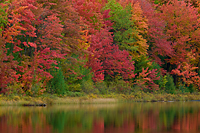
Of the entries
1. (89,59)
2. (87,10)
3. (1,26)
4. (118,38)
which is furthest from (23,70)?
(118,38)

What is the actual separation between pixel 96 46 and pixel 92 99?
→ 744cm

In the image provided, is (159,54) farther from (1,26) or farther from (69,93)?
(1,26)

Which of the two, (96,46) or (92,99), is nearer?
(92,99)

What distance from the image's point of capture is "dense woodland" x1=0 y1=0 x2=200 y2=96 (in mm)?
34656

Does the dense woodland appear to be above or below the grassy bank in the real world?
above

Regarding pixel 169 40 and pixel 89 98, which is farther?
pixel 169 40

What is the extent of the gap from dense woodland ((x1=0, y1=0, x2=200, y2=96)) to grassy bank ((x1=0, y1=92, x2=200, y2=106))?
2.94 feet

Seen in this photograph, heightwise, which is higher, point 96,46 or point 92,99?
point 96,46

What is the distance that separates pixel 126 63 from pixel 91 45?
5.35m

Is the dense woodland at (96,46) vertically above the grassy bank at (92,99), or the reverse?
the dense woodland at (96,46)

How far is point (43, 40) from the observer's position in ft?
121

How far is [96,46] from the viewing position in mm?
44656

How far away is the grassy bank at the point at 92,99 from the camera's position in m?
32.5

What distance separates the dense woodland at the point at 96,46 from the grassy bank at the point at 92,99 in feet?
2.94
